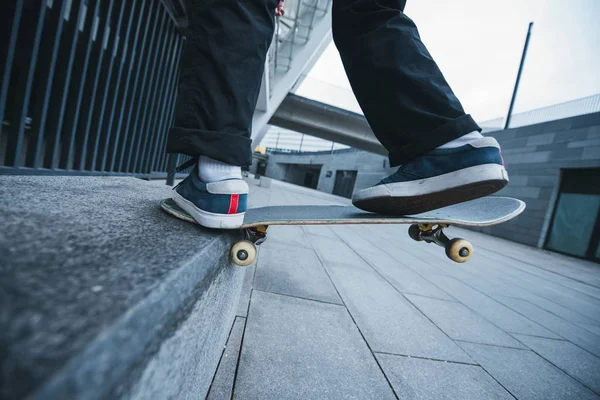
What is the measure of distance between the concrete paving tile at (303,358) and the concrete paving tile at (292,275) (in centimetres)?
20

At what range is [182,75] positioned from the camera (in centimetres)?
108

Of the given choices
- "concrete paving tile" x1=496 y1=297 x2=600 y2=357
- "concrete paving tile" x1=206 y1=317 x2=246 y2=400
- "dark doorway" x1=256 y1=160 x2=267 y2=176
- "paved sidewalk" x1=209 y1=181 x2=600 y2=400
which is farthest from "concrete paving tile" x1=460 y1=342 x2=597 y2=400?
"dark doorway" x1=256 y1=160 x2=267 y2=176

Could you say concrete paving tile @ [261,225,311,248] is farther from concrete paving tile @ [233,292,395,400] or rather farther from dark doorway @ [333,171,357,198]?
dark doorway @ [333,171,357,198]

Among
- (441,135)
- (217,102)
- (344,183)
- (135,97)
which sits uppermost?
(344,183)

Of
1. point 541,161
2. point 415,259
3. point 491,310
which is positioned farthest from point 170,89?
point 541,161

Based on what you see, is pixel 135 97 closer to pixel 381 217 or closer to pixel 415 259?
pixel 381 217

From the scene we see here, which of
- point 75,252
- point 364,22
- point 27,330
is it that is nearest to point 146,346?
point 27,330

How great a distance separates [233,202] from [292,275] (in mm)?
1161

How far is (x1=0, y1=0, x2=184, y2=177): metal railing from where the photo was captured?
1.54 meters

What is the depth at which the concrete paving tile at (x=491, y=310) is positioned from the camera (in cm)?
198

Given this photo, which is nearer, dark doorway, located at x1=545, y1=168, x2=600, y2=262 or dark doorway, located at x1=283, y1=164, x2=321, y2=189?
dark doorway, located at x1=545, y1=168, x2=600, y2=262

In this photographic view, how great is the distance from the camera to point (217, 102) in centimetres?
103

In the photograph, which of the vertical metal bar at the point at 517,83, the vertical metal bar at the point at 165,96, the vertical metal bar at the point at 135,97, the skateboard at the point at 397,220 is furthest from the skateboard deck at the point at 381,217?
the vertical metal bar at the point at 517,83

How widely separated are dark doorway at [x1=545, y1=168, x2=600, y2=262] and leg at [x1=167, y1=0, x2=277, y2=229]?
11.9 m
